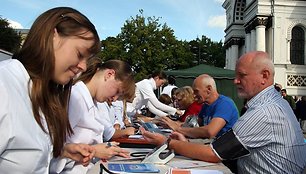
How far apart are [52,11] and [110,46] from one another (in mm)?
33456

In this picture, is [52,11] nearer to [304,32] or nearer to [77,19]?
[77,19]

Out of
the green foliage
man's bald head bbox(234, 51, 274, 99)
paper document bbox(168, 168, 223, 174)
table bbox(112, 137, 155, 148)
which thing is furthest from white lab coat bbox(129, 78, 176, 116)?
the green foliage

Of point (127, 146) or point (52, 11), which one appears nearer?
point (52, 11)

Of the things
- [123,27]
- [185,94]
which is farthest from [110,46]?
[185,94]

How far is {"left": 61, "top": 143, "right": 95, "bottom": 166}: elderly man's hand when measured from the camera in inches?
84.7

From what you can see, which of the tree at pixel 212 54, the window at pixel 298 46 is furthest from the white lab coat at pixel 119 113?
the tree at pixel 212 54

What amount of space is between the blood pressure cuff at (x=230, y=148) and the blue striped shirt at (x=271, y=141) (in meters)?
0.03

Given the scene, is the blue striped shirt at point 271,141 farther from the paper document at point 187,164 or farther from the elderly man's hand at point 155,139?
the elderly man's hand at point 155,139

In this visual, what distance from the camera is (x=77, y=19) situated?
1.61 meters

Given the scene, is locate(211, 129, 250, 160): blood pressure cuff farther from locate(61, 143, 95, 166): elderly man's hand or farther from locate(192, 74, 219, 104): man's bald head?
locate(192, 74, 219, 104): man's bald head

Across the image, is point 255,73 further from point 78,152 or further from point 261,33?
point 261,33

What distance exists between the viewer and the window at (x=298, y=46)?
78.2ft

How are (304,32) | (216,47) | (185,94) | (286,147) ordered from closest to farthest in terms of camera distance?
1. (286,147)
2. (185,94)
3. (304,32)
4. (216,47)

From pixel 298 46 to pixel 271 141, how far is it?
22816mm
